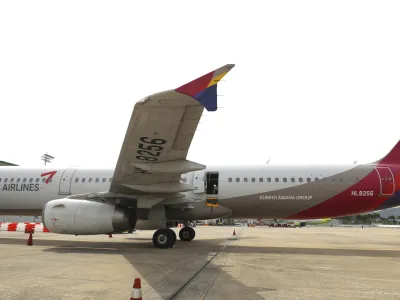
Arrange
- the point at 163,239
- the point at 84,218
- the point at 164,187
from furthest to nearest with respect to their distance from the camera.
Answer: the point at 163,239, the point at 164,187, the point at 84,218

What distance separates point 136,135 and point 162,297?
5008mm

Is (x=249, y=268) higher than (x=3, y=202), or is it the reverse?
(x=3, y=202)

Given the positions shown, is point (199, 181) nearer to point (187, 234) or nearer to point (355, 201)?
point (187, 234)

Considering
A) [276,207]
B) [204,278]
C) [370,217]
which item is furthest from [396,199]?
[370,217]

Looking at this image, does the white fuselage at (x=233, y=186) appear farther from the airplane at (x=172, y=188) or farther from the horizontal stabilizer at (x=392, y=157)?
the horizontal stabilizer at (x=392, y=157)

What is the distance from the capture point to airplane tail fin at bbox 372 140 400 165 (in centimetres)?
1478

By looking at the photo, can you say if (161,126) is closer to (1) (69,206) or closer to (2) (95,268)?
(2) (95,268)

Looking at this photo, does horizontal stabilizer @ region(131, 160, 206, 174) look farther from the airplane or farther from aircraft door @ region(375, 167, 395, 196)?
aircraft door @ region(375, 167, 395, 196)

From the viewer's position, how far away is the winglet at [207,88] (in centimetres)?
720

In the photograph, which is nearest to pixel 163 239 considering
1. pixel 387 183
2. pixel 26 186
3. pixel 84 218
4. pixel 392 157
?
pixel 84 218

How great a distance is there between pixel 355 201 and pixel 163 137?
901 cm

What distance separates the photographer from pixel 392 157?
48.7 feet

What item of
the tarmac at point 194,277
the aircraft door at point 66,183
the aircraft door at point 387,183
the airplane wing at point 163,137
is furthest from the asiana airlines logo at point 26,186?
the aircraft door at point 387,183

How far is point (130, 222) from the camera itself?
1245 centimetres
